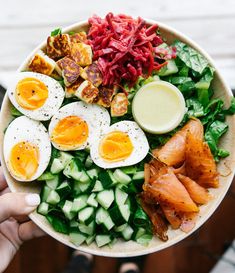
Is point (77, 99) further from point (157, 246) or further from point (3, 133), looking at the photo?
point (157, 246)

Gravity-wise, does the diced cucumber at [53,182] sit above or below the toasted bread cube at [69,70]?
below

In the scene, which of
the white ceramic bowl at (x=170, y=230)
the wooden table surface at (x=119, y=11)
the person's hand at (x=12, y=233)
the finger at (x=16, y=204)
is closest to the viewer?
→ the finger at (x=16, y=204)

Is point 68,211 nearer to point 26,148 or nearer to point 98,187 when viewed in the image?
point 98,187

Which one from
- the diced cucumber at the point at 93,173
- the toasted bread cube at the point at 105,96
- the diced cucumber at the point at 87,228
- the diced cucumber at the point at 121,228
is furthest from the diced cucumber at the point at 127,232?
the toasted bread cube at the point at 105,96

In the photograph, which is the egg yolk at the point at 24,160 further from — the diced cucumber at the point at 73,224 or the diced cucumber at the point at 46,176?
the diced cucumber at the point at 73,224

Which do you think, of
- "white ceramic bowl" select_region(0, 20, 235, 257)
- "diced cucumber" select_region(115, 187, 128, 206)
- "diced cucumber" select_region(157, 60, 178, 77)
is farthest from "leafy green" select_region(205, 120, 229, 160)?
"diced cucumber" select_region(115, 187, 128, 206)

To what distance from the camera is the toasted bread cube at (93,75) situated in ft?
5.71

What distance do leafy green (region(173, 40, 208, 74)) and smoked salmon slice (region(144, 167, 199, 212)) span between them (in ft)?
1.31

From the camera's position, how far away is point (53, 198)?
69.0 inches

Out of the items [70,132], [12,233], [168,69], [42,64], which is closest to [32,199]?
[70,132]

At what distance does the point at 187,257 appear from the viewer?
8.41 feet

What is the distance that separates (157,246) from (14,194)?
55cm

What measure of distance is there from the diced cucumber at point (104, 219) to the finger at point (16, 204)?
231 mm

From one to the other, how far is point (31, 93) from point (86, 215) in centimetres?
49
